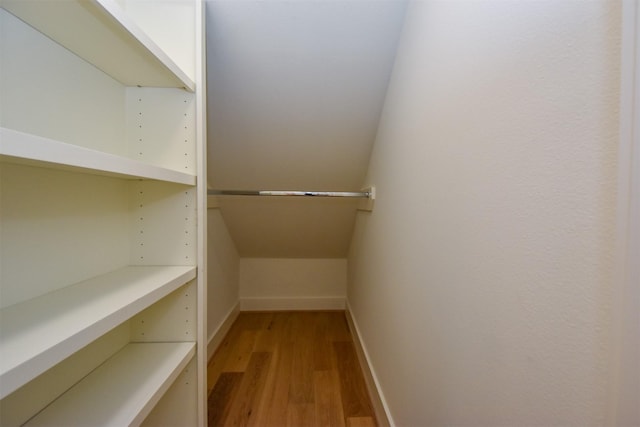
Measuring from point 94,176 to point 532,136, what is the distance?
3.43 ft

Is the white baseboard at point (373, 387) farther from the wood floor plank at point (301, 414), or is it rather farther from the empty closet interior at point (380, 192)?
the wood floor plank at point (301, 414)

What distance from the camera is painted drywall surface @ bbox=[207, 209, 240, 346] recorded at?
5.14 ft

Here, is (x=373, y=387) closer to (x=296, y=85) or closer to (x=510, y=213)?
(x=510, y=213)

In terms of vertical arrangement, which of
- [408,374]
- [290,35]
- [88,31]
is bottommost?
[408,374]

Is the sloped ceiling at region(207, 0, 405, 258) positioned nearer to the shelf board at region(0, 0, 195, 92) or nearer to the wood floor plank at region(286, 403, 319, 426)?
the shelf board at region(0, 0, 195, 92)

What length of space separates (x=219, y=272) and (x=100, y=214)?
111cm

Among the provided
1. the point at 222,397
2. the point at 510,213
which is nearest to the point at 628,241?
the point at 510,213

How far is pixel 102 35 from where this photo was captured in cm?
56

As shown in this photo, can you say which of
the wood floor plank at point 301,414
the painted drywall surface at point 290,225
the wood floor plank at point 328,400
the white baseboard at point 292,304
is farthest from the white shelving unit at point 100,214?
the white baseboard at point 292,304

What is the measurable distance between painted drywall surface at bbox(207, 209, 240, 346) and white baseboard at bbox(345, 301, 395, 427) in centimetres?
98

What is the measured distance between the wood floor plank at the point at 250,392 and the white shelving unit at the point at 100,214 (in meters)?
0.37

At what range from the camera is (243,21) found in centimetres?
96

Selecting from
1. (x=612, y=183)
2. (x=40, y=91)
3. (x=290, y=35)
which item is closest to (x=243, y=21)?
(x=290, y=35)

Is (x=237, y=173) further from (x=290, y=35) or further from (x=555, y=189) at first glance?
(x=555, y=189)
